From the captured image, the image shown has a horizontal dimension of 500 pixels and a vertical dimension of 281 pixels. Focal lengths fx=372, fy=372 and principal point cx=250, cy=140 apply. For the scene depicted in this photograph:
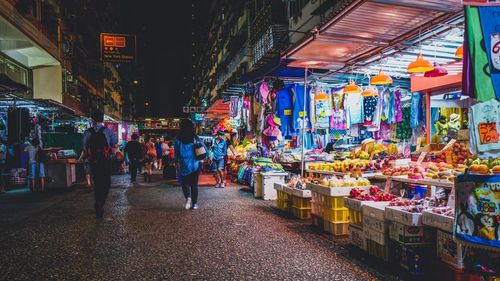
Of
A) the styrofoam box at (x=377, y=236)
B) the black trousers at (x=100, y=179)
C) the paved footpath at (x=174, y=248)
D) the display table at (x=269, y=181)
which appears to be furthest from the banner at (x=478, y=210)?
the display table at (x=269, y=181)

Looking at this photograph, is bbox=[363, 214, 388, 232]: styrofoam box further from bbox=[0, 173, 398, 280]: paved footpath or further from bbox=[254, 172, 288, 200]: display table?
bbox=[254, 172, 288, 200]: display table

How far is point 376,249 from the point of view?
217 inches

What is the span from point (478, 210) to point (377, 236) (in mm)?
1986

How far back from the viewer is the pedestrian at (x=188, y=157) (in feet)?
31.8

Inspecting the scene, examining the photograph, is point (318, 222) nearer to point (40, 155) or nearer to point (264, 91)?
point (264, 91)

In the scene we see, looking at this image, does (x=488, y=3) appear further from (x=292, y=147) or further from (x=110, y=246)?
(x=292, y=147)

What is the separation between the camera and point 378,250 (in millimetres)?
5461

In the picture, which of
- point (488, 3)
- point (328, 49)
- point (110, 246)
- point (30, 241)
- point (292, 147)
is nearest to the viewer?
point (488, 3)

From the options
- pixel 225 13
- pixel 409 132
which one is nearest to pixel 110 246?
pixel 409 132

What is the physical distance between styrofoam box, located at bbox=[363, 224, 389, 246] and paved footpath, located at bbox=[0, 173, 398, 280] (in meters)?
0.34

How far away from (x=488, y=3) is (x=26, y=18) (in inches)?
688

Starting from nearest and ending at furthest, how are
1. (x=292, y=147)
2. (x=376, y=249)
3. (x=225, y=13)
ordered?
1. (x=376, y=249)
2. (x=292, y=147)
3. (x=225, y=13)

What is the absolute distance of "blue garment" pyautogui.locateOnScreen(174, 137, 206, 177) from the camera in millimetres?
9672

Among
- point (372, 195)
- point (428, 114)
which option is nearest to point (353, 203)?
point (372, 195)
